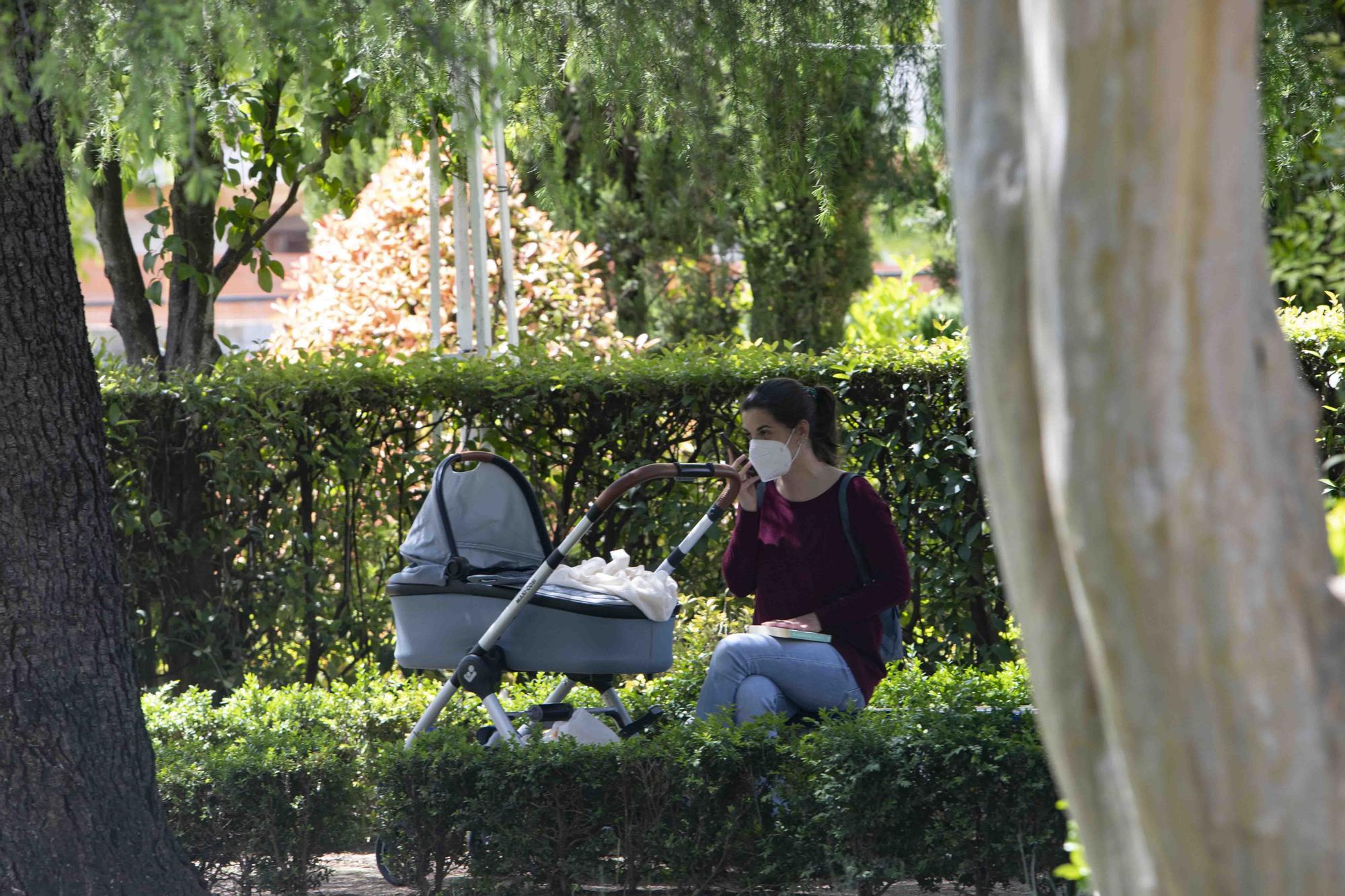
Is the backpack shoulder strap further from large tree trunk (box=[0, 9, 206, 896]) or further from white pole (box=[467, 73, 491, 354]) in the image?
white pole (box=[467, 73, 491, 354])

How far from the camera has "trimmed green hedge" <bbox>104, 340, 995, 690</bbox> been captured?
6.55 m

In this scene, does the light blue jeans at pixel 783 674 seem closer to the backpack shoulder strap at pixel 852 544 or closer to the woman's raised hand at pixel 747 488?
the backpack shoulder strap at pixel 852 544

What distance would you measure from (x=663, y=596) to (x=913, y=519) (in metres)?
2.23

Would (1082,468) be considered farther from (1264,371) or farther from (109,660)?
(109,660)

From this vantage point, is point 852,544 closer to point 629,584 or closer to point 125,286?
point 629,584

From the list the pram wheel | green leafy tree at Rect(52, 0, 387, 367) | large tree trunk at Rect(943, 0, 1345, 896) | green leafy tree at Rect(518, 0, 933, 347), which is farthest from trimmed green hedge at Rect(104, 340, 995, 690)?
large tree trunk at Rect(943, 0, 1345, 896)

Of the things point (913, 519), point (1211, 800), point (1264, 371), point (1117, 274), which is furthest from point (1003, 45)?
point (913, 519)

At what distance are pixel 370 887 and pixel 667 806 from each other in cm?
124

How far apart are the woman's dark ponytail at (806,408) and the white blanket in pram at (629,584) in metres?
0.66

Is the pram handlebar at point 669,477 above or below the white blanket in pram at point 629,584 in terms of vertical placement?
above

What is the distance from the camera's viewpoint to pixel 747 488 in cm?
484

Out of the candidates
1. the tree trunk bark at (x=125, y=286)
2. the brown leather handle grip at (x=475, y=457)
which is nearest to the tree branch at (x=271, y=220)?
the tree trunk bark at (x=125, y=286)

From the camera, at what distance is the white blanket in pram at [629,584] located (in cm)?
444

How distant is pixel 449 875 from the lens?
15.7ft
